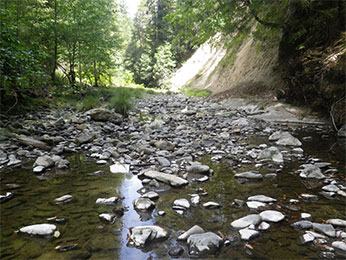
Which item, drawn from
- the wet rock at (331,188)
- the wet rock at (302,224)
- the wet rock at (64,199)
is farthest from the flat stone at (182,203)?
the wet rock at (331,188)

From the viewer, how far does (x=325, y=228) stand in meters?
1.82

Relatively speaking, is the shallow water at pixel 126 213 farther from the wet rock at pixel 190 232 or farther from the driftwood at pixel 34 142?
the driftwood at pixel 34 142

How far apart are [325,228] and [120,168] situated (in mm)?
2495

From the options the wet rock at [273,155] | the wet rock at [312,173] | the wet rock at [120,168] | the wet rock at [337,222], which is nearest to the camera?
the wet rock at [337,222]

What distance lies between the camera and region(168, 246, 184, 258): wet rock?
1.59 meters

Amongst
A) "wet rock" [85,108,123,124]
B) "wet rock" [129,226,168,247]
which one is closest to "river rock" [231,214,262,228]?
"wet rock" [129,226,168,247]

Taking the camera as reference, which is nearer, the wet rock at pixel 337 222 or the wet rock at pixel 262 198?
the wet rock at pixel 337 222

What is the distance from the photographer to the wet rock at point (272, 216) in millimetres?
1989

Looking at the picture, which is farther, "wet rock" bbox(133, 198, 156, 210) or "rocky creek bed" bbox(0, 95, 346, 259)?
"wet rock" bbox(133, 198, 156, 210)

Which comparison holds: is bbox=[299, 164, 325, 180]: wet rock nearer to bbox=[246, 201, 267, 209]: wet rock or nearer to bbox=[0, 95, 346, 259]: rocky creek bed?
bbox=[0, 95, 346, 259]: rocky creek bed

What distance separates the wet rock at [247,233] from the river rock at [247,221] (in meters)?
0.07

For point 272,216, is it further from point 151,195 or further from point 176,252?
point 151,195

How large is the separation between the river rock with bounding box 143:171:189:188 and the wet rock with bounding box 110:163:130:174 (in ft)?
1.20

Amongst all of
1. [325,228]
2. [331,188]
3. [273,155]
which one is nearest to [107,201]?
[325,228]
